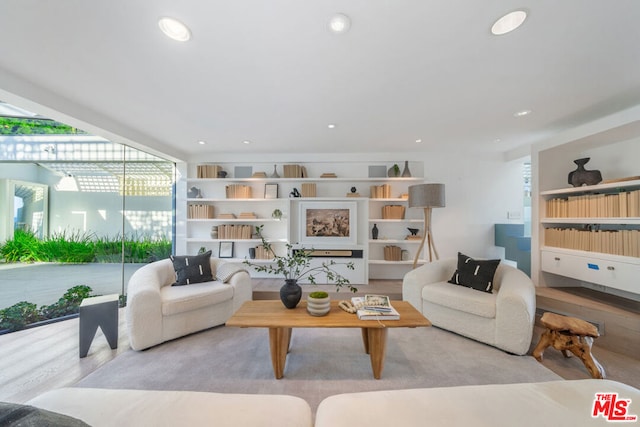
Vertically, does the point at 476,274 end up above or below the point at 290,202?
below

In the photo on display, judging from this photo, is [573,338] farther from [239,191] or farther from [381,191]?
[239,191]

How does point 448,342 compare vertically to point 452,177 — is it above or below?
below

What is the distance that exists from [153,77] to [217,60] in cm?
67

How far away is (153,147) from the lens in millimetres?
3453

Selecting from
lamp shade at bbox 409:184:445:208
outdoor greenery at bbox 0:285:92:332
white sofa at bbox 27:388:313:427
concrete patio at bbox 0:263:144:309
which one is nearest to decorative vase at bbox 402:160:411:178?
lamp shade at bbox 409:184:445:208

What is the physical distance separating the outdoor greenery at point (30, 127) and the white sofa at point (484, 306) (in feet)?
16.7

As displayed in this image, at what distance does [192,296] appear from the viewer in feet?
8.17

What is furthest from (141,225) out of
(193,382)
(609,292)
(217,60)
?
(609,292)

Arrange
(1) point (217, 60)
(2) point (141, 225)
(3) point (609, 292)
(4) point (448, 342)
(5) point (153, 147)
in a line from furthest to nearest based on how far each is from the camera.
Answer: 1. (2) point (141, 225)
2. (5) point (153, 147)
3. (3) point (609, 292)
4. (4) point (448, 342)
5. (1) point (217, 60)

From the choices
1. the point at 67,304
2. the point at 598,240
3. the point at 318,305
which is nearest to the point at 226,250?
the point at 67,304

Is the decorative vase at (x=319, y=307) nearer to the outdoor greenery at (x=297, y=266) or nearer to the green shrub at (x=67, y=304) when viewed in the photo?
the outdoor greenery at (x=297, y=266)

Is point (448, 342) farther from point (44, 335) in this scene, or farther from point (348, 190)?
point (44, 335)

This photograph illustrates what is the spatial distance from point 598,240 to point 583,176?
0.82m

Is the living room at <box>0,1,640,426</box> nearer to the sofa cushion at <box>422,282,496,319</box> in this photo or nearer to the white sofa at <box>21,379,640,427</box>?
the sofa cushion at <box>422,282,496,319</box>
